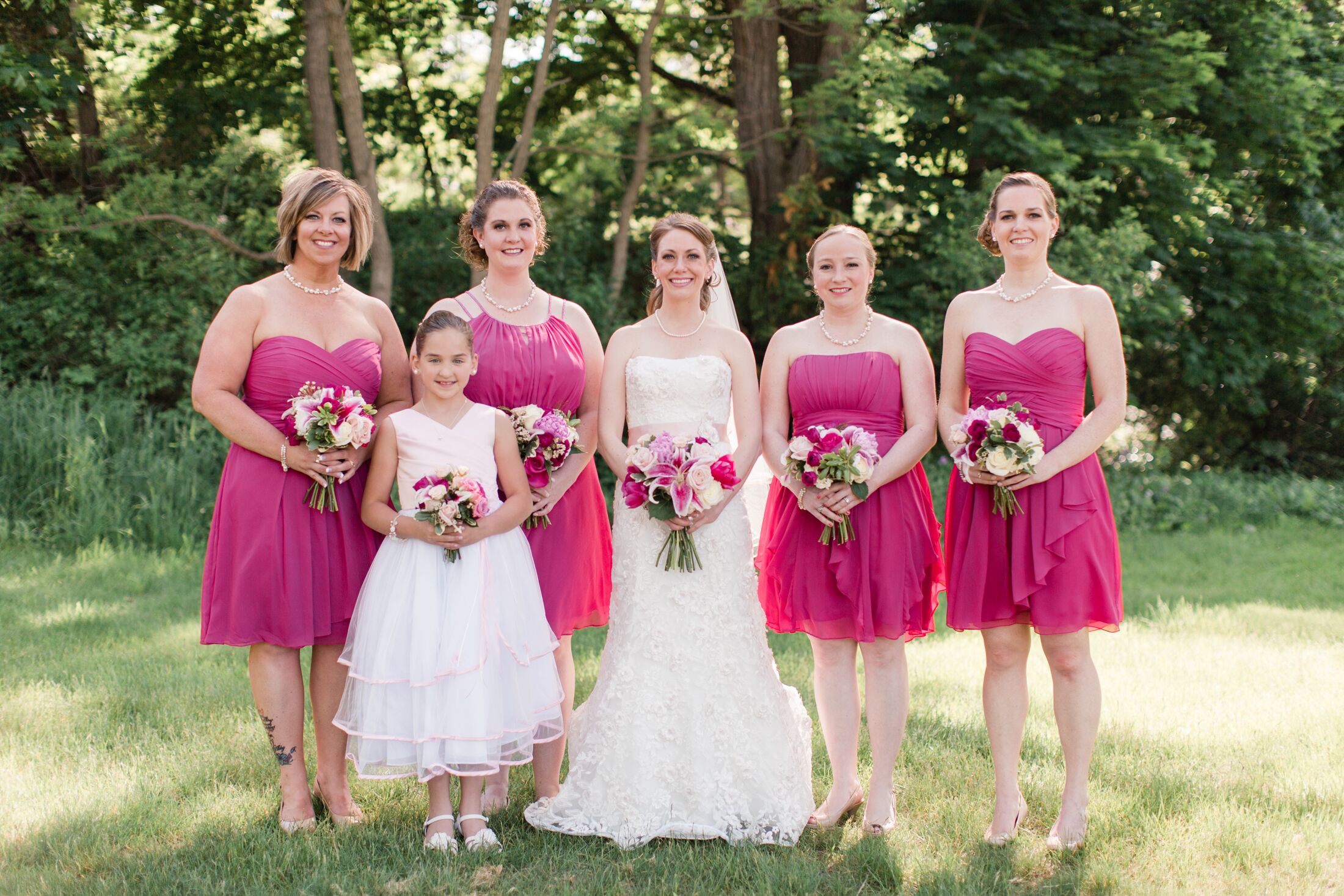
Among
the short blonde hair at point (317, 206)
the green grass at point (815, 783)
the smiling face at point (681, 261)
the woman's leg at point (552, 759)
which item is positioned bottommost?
the green grass at point (815, 783)

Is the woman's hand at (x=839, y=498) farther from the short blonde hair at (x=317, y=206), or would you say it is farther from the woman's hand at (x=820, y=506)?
the short blonde hair at (x=317, y=206)

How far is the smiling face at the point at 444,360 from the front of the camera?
4.18 metres

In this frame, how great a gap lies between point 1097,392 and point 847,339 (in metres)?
1.03

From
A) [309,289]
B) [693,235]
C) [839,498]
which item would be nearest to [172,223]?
[309,289]

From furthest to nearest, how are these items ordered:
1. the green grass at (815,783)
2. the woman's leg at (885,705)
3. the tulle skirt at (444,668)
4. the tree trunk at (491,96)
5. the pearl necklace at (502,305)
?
the tree trunk at (491,96), the pearl necklace at (502,305), the woman's leg at (885,705), the tulle skirt at (444,668), the green grass at (815,783)

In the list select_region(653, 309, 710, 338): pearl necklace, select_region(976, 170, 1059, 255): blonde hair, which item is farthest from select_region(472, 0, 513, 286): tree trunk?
select_region(976, 170, 1059, 255): blonde hair

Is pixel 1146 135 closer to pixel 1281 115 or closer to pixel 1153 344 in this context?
pixel 1281 115

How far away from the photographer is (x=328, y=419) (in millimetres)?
4012

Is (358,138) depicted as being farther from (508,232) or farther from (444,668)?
(444,668)

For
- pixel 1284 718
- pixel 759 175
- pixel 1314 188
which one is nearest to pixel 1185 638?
pixel 1284 718

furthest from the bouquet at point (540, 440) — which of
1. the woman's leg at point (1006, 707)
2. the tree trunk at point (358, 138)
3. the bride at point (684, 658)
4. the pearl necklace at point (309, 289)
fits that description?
the tree trunk at point (358, 138)

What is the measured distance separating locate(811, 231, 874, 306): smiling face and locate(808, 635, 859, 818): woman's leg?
1.49 metres

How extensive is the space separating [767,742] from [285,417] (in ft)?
7.80

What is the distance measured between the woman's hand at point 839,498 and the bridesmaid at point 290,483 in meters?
1.91
